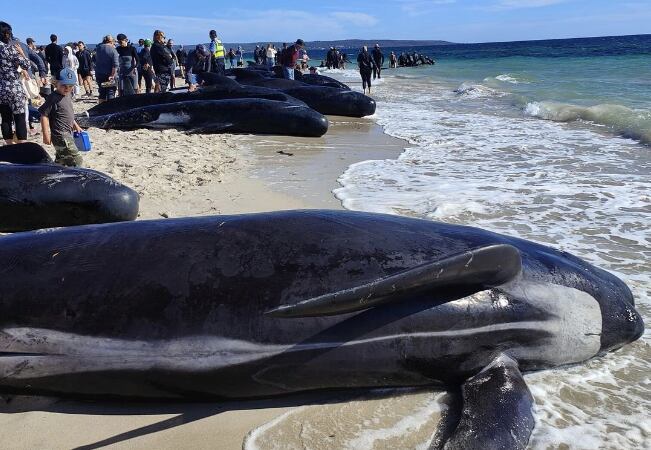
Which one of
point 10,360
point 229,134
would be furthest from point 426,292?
point 229,134

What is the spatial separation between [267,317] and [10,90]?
7871mm

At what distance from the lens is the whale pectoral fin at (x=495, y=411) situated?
3166mm

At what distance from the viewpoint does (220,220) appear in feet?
13.1

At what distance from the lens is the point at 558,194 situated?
8.14 metres

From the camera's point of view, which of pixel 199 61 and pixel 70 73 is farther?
pixel 199 61

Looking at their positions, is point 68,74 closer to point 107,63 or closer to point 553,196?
point 553,196

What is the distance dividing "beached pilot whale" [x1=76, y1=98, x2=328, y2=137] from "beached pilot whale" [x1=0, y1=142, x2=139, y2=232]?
734 centimetres

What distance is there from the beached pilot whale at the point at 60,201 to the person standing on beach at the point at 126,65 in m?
11.4

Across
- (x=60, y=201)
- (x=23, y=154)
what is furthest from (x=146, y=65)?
(x=60, y=201)

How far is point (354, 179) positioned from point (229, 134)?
18.7ft

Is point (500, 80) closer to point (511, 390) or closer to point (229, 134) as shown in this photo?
point (229, 134)

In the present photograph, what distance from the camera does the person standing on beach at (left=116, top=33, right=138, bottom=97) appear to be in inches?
674

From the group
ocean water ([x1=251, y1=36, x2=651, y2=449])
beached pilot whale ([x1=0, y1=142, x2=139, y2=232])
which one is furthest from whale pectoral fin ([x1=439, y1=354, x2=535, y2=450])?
beached pilot whale ([x1=0, y1=142, x2=139, y2=232])

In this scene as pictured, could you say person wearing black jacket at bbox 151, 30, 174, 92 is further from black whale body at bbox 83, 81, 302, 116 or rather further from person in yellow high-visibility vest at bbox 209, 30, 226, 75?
person in yellow high-visibility vest at bbox 209, 30, 226, 75
